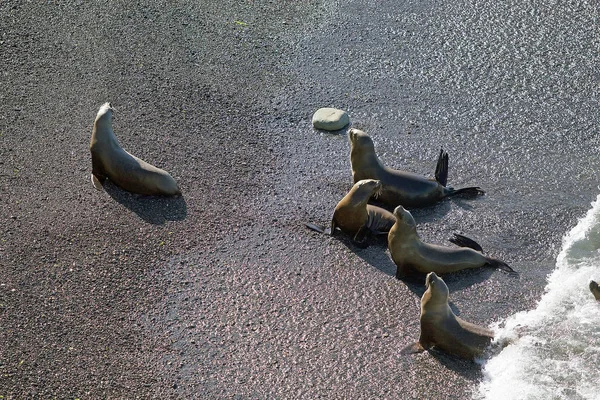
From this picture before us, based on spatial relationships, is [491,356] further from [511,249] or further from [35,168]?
[35,168]

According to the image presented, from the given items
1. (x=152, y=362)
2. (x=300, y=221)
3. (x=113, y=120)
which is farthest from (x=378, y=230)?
(x=113, y=120)

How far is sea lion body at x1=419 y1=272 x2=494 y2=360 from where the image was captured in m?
5.35

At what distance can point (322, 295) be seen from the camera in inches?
237

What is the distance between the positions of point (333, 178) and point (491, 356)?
2767mm

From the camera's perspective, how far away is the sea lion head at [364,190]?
22.0 ft

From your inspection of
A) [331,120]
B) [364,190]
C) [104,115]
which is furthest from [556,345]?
[104,115]

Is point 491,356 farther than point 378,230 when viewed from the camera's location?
No

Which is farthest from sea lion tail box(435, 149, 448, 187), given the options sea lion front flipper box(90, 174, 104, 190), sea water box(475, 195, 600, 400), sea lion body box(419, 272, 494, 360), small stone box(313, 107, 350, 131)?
sea lion front flipper box(90, 174, 104, 190)

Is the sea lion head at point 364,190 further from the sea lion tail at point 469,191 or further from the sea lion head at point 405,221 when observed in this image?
the sea lion tail at point 469,191

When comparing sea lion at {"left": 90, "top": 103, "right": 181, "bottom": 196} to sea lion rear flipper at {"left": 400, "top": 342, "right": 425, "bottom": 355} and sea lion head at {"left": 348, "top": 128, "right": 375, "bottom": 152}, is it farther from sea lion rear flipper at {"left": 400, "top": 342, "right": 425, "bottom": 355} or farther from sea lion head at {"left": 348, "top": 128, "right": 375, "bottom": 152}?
sea lion rear flipper at {"left": 400, "top": 342, "right": 425, "bottom": 355}

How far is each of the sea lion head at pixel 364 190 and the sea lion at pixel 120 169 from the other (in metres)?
1.59

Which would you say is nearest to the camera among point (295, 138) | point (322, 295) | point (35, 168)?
point (322, 295)

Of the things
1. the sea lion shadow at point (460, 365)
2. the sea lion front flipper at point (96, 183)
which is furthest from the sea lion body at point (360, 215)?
the sea lion front flipper at point (96, 183)

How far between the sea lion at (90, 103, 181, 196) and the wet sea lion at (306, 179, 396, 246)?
1.37 meters
